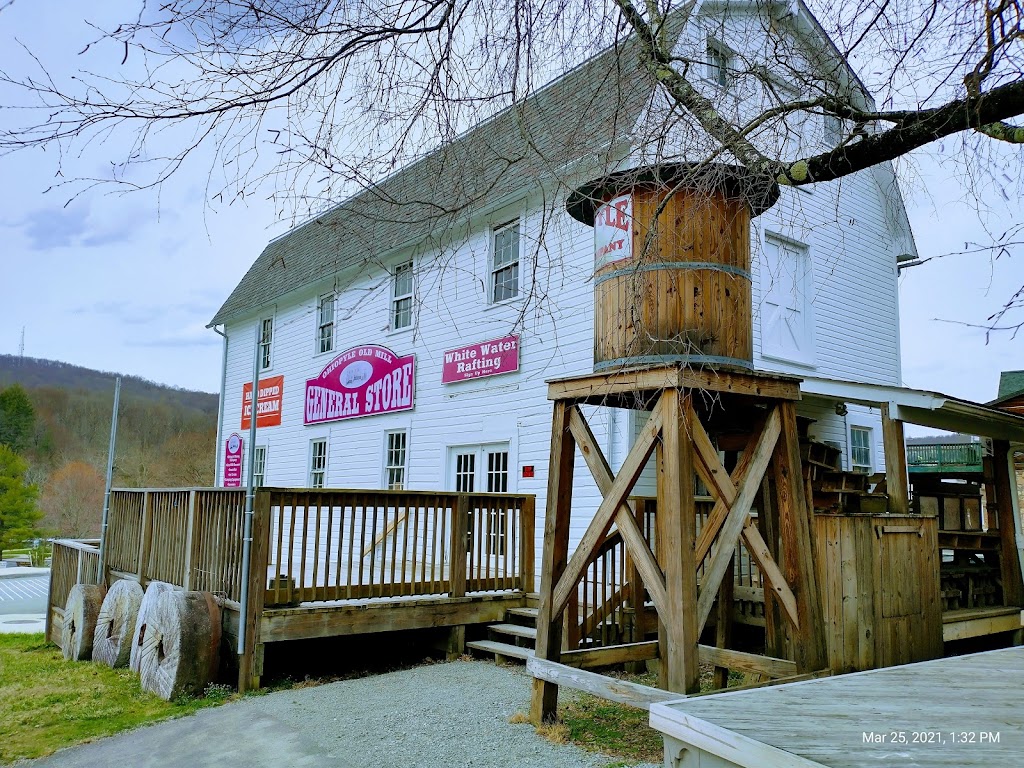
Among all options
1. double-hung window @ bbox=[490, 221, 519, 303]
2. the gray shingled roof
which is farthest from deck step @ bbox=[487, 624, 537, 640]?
double-hung window @ bbox=[490, 221, 519, 303]

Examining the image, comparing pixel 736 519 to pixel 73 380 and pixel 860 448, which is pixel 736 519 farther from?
pixel 73 380

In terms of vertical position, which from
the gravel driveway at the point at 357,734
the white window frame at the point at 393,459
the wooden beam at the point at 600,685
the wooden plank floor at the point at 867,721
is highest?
the white window frame at the point at 393,459

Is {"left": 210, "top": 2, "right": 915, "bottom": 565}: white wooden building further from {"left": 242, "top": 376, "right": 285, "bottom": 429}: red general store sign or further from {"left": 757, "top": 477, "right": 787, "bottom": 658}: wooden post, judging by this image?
{"left": 757, "top": 477, "right": 787, "bottom": 658}: wooden post

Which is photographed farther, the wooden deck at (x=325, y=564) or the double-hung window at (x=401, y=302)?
the double-hung window at (x=401, y=302)

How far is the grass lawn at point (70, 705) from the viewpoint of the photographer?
6340 mm

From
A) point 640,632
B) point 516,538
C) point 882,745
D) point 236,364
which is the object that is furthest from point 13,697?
point 236,364

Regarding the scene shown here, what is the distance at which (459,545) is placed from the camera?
888cm

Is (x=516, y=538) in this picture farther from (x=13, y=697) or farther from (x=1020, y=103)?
(x=1020, y=103)

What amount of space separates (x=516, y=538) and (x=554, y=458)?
3.75 m

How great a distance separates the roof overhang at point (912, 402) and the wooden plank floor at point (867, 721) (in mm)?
4018

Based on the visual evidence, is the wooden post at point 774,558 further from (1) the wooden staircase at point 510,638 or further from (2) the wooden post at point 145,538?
(2) the wooden post at point 145,538

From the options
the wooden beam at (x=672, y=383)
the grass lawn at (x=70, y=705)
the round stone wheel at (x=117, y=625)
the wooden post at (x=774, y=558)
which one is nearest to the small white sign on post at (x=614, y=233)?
the wooden beam at (x=672, y=383)

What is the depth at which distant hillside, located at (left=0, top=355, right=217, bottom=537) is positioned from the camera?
35.3 meters

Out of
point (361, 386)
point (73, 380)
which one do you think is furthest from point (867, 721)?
point (73, 380)
